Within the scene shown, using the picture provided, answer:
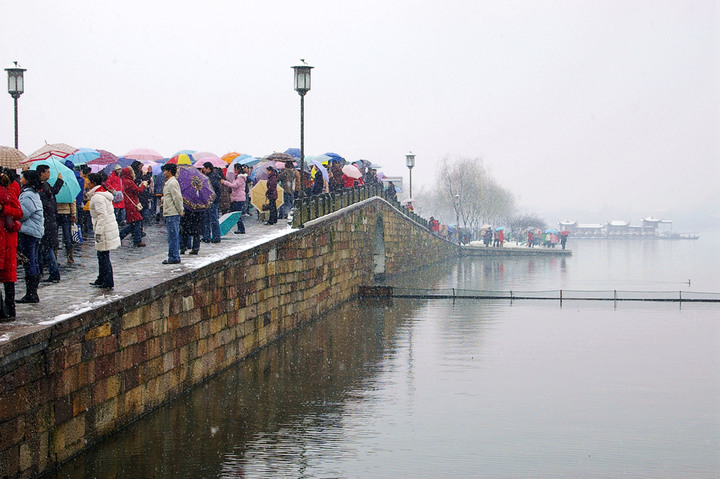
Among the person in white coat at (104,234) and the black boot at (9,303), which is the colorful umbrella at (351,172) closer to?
the person in white coat at (104,234)

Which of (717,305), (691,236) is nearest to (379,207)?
(717,305)

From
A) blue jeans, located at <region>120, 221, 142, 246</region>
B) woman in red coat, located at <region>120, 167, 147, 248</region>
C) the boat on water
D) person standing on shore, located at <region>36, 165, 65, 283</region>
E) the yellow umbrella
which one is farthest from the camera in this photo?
the boat on water

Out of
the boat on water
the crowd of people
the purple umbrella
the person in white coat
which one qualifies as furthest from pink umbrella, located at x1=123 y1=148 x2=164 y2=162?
the boat on water

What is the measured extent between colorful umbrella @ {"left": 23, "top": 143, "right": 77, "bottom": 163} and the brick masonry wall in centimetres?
353

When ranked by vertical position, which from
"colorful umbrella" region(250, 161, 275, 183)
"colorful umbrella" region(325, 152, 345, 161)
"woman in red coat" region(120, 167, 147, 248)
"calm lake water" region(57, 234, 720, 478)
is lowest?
"calm lake water" region(57, 234, 720, 478)

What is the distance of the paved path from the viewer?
897 centimetres

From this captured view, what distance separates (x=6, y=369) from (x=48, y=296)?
2.91 metres

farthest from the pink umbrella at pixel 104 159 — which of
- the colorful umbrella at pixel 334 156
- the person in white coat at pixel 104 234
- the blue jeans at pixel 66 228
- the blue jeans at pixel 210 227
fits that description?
the colorful umbrella at pixel 334 156

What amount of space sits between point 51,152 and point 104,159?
4053 millimetres

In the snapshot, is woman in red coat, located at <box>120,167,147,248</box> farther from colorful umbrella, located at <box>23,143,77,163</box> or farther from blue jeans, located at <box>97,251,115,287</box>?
blue jeans, located at <box>97,251,115,287</box>

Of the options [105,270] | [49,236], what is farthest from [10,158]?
[105,270]

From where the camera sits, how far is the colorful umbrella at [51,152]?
1504 centimetres

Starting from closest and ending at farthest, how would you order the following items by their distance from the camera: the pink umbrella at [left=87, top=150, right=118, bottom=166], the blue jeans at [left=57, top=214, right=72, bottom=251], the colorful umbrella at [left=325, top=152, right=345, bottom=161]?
the blue jeans at [left=57, top=214, right=72, bottom=251]
the pink umbrella at [left=87, top=150, right=118, bottom=166]
the colorful umbrella at [left=325, top=152, right=345, bottom=161]

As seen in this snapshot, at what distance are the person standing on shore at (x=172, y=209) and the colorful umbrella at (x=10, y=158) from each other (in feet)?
7.94
